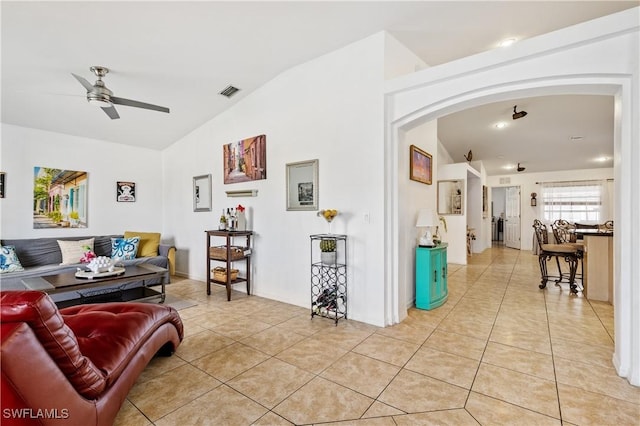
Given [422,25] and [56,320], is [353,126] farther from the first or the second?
[56,320]

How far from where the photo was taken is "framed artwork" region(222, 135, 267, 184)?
4.27m

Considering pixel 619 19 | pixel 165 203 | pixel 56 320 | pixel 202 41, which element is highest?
pixel 202 41

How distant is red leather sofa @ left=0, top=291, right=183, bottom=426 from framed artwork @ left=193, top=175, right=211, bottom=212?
333 cm

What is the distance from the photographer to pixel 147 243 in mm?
5223

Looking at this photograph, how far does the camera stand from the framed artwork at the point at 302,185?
3682 millimetres

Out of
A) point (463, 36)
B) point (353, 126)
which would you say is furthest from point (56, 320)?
point (463, 36)

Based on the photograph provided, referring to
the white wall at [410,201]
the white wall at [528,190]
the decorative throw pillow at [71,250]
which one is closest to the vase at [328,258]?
the white wall at [410,201]

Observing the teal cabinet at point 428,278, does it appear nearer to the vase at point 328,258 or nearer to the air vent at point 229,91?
the vase at point 328,258

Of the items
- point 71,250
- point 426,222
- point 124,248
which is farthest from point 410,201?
point 71,250

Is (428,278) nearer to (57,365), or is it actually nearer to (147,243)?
(57,365)

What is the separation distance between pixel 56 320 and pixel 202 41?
2.97 m

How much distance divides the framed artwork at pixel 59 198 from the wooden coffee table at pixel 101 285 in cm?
164

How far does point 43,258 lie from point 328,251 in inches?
177

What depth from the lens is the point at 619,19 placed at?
202 centimetres
